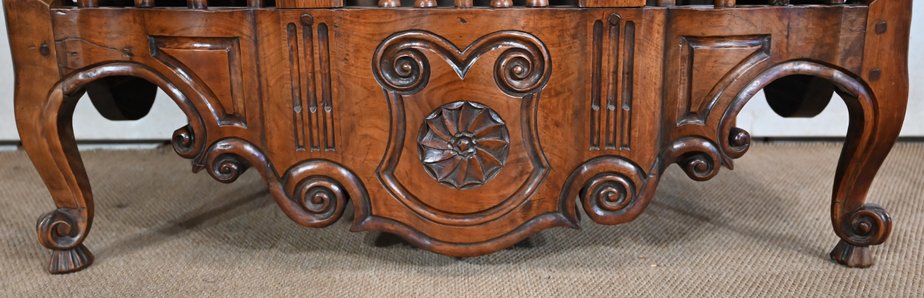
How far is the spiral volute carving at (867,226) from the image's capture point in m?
1.21

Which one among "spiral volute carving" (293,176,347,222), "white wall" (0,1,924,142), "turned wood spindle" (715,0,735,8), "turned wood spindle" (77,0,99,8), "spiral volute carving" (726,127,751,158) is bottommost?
"white wall" (0,1,924,142)

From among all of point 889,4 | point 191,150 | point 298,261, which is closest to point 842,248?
point 889,4

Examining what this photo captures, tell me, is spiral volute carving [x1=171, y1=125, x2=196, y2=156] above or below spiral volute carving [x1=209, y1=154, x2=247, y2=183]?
above

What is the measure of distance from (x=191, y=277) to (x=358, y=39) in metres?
0.44

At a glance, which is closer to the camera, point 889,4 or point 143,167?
point 889,4

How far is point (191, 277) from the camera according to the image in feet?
4.01

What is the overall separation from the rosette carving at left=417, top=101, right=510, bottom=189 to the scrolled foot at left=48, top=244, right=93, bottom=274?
0.55 meters

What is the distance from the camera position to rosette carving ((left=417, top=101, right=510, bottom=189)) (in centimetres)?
111

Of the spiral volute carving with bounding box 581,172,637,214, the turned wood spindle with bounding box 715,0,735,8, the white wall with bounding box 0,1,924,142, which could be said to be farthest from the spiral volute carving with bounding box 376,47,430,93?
the white wall with bounding box 0,1,924,142

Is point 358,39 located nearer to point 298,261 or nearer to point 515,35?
point 515,35

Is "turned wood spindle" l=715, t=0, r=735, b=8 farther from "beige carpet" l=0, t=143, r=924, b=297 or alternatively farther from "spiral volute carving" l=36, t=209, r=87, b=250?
"spiral volute carving" l=36, t=209, r=87, b=250

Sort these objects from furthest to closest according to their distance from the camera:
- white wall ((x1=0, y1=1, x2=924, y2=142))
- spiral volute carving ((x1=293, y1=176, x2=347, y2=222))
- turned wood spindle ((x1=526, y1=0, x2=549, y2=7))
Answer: white wall ((x1=0, y1=1, x2=924, y2=142)), spiral volute carving ((x1=293, y1=176, x2=347, y2=222)), turned wood spindle ((x1=526, y1=0, x2=549, y2=7))

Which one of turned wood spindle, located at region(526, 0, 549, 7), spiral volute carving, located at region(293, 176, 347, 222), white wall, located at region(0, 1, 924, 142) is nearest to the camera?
turned wood spindle, located at region(526, 0, 549, 7)

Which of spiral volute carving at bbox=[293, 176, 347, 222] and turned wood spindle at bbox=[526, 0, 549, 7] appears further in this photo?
spiral volute carving at bbox=[293, 176, 347, 222]
